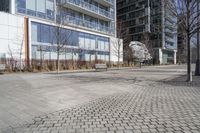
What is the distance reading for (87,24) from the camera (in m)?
45.9

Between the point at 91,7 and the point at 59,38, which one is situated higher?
the point at 91,7

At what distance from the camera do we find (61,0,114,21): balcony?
4114cm

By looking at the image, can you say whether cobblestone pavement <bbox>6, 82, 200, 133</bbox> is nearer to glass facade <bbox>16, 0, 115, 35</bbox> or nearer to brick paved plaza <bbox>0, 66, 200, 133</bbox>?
Result: brick paved plaza <bbox>0, 66, 200, 133</bbox>

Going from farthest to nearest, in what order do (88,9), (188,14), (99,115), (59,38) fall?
1. (88,9)
2. (59,38)
3. (188,14)
4. (99,115)

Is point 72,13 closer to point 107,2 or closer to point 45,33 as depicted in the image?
point 45,33

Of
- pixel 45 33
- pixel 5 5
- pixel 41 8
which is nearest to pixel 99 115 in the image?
pixel 5 5

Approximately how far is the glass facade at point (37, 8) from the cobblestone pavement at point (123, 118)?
89.4 ft

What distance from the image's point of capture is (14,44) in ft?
100

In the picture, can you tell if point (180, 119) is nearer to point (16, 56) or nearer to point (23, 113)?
point (23, 113)

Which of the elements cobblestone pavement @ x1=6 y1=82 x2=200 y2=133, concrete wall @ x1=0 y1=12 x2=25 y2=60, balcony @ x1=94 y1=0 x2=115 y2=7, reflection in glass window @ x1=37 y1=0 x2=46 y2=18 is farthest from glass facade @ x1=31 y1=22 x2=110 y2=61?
cobblestone pavement @ x1=6 y1=82 x2=200 y2=133

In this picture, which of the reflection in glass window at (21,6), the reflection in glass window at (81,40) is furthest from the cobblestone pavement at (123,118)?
the reflection in glass window at (81,40)

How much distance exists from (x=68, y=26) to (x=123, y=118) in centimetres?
3383

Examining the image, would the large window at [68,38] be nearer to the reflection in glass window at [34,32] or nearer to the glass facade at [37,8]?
the reflection in glass window at [34,32]

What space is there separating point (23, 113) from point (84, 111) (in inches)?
63.4
